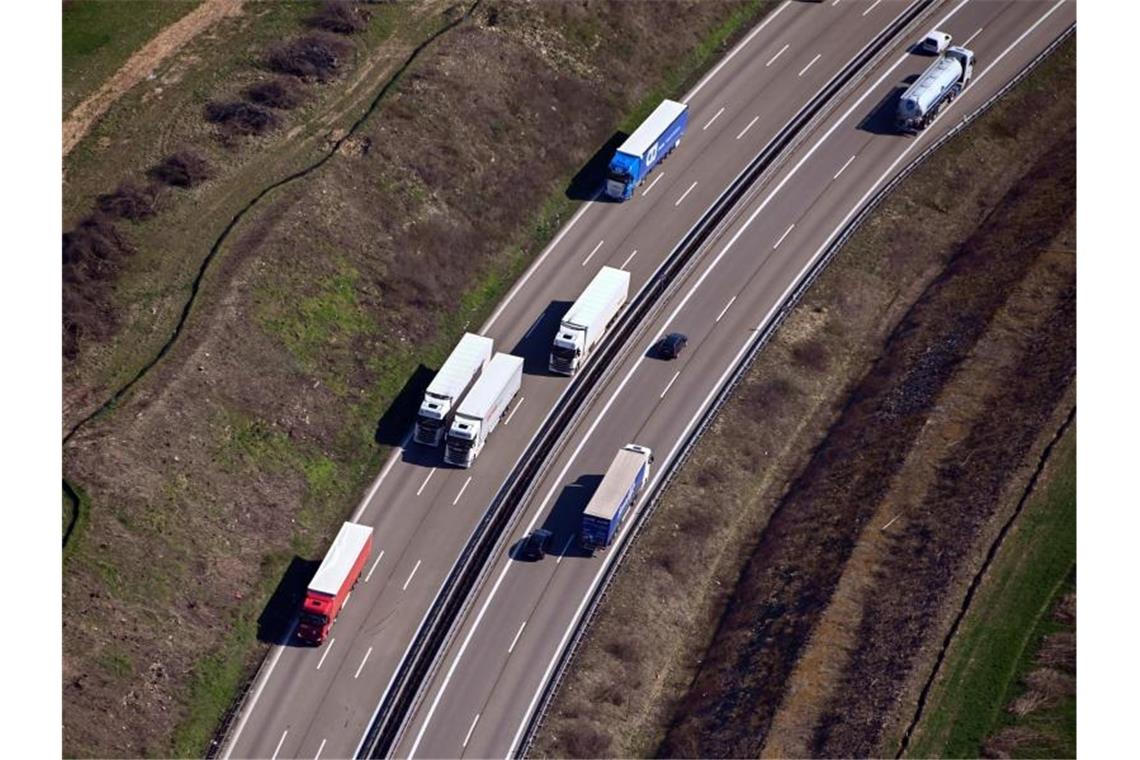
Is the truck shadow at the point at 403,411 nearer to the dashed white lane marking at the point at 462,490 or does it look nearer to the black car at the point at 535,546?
the dashed white lane marking at the point at 462,490

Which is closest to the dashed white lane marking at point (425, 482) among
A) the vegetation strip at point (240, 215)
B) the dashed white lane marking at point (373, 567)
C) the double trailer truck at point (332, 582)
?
the dashed white lane marking at point (373, 567)

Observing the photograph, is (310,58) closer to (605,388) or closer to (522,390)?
(522,390)

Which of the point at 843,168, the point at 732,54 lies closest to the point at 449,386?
the point at 843,168

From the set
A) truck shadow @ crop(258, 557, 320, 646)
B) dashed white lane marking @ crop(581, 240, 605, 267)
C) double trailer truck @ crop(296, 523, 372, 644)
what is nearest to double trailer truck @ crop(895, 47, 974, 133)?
dashed white lane marking @ crop(581, 240, 605, 267)

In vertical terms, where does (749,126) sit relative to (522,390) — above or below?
above

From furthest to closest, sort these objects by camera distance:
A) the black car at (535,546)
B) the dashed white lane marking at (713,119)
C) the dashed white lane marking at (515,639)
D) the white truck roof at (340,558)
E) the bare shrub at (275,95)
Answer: the dashed white lane marking at (713,119), the bare shrub at (275,95), the black car at (535,546), the dashed white lane marking at (515,639), the white truck roof at (340,558)

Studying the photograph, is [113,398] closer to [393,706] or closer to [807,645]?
[393,706]
